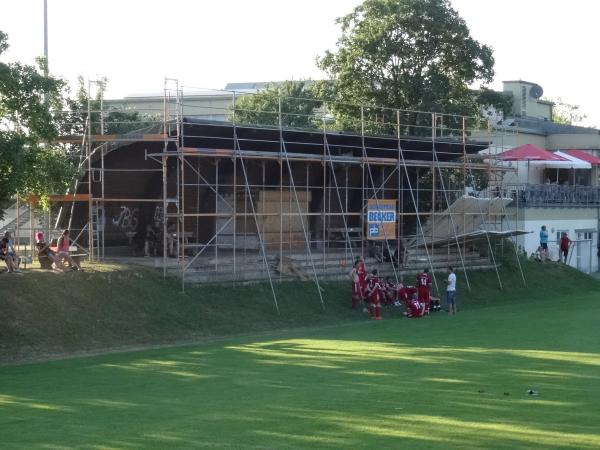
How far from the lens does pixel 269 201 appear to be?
3562cm

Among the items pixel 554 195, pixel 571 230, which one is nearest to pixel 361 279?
pixel 554 195

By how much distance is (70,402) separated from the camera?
53.0 ft

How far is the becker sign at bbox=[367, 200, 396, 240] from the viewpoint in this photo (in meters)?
35.9

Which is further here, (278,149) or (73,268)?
(278,149)

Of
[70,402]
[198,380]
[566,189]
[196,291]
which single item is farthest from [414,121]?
[70,402]

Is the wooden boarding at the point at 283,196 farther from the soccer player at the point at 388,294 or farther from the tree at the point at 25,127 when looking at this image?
the tree at the point at 25,127

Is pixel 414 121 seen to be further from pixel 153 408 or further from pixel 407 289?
pixel 153 408

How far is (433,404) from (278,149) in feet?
63.5

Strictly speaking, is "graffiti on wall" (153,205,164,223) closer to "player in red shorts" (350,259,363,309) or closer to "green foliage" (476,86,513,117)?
"player in red shorts" (350,259,363,309)

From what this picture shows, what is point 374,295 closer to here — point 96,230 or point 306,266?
point 306,266

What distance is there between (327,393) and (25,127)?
11.7m

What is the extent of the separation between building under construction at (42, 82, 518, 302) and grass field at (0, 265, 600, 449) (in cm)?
565

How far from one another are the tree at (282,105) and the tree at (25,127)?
32.8 m

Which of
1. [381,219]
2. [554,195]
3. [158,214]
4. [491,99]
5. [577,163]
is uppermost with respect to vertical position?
[491,99]
